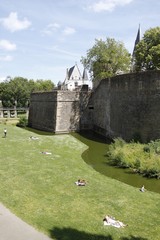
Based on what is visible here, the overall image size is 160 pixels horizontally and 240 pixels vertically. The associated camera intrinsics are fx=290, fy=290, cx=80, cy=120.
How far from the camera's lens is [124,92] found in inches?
858

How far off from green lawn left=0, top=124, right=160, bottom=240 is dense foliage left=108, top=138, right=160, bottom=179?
77.3 inches

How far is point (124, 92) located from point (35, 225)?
51.7 feet

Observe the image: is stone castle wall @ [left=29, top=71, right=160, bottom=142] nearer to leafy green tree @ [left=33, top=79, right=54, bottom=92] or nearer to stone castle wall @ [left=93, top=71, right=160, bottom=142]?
stone castle wall @ [left=93, top=71, right=160, bottom=142]

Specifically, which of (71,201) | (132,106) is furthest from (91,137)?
(71,201)

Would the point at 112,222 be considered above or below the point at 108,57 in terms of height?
below

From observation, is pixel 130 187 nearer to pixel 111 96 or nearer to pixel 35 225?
pixel 35 225

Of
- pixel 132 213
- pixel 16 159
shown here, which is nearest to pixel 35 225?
pixel 132 213

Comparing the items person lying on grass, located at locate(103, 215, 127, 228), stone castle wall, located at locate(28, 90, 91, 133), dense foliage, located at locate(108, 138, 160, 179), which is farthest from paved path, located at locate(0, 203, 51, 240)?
stone castle wall, located at locate(28, 90, 91, 133)

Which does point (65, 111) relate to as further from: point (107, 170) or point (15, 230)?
point (15, 230)

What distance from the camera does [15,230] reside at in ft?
23.1

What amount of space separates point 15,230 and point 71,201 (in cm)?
267

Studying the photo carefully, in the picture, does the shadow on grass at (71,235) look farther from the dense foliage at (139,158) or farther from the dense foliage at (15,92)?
the dense foliage at (15,92)

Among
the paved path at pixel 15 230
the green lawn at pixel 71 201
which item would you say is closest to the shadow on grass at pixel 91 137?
the green lawn at pixel 71 201

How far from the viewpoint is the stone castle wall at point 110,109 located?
1897 cm
